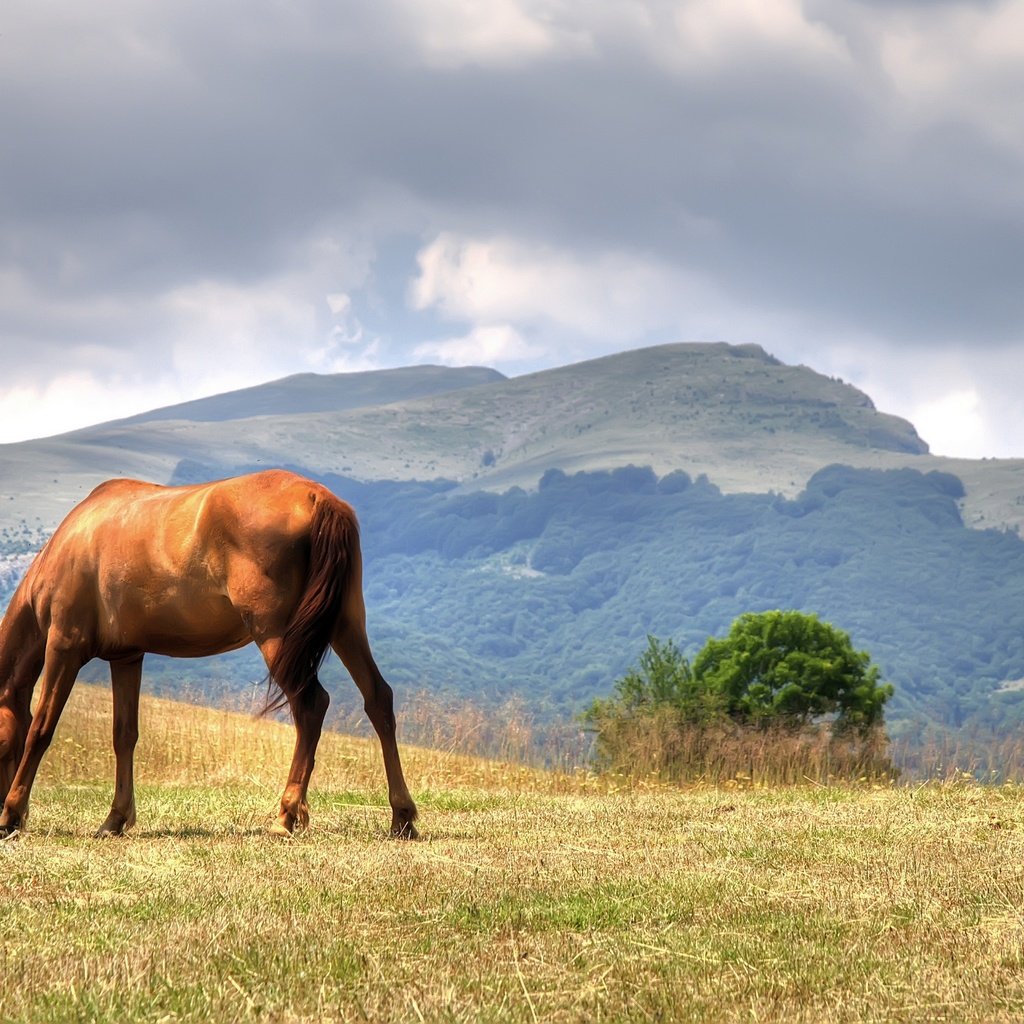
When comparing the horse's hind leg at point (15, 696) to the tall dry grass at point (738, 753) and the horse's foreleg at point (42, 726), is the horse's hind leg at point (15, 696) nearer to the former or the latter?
the horse's foreleg at point (42, 726)

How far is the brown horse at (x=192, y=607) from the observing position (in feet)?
30.6

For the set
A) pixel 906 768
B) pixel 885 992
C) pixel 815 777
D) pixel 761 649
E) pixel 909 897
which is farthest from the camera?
pixel 761 649

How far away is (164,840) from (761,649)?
580 inches

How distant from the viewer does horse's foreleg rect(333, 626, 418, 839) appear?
31.0ft

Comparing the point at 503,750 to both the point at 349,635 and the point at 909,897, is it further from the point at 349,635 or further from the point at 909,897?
the point at 909,897

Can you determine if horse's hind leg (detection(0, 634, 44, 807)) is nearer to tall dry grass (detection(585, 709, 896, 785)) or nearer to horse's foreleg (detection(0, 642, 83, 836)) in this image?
horse's foreleg (detection(0, 642, 83, 836))

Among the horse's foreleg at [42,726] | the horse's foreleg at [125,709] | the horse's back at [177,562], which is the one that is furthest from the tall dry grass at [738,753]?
the horse's foreleg at [42,726]

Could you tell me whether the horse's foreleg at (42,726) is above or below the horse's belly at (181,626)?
below

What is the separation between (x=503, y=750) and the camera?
16875mm

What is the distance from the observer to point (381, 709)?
31.2ft

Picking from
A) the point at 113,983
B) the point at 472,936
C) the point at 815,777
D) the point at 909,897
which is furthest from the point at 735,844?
Answer: the point at 815,777

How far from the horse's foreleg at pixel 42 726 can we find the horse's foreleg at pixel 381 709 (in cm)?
206

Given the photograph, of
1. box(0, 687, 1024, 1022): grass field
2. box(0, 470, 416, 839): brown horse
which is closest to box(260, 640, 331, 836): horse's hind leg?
box(0, 470, 416, 839): brown horse

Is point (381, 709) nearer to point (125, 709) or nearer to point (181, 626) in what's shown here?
point (181, 626)
